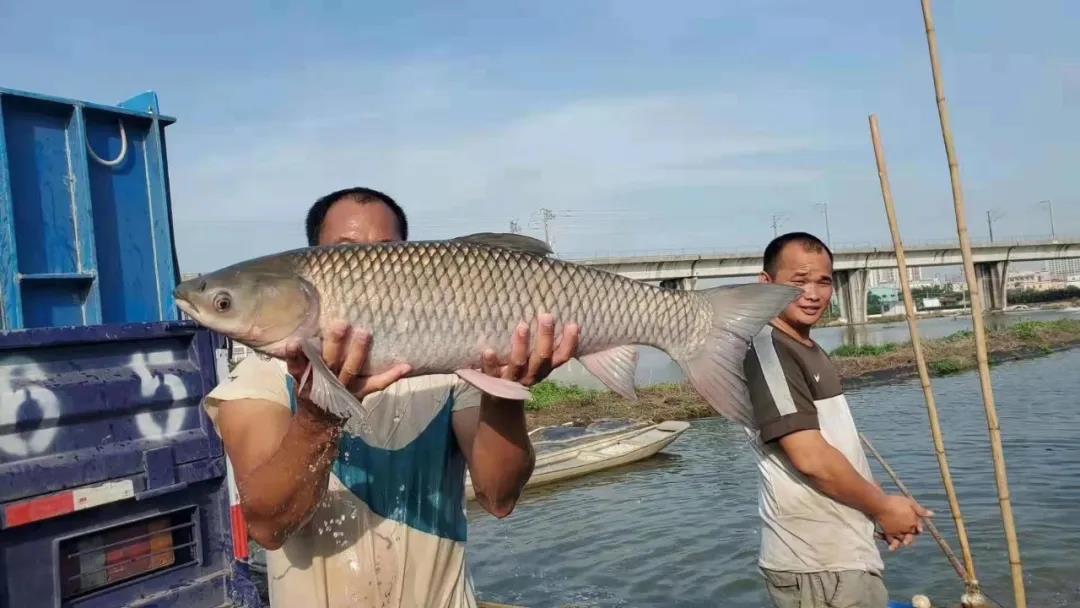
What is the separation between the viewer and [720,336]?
8.86ft

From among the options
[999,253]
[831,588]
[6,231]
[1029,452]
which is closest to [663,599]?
[831,588]

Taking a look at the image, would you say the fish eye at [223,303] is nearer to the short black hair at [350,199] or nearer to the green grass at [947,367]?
the short black hair at [350,199]

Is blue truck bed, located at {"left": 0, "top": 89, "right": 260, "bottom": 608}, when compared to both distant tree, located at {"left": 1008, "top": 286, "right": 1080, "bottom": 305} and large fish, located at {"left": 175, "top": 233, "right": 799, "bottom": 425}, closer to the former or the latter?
large fish, located at {"left": 175, "top": 233, "right": 799, "bottom": 425}

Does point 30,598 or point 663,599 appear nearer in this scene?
point 30,598

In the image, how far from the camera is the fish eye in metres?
2.34

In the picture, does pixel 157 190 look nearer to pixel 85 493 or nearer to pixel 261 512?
pixel 85 493

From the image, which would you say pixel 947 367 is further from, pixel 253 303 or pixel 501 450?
pixel 253 303

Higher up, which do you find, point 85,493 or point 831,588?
point 85,493

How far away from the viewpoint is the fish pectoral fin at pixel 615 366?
8.44 feet

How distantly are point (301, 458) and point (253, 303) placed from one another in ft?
1.62

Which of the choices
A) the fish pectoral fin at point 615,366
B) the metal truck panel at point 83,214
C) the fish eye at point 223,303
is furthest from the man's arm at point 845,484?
the metal truck panel at point 83,214

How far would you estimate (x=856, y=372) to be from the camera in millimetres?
27078

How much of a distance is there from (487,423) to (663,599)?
6828mm

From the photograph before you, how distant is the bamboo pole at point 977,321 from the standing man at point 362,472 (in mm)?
3188
